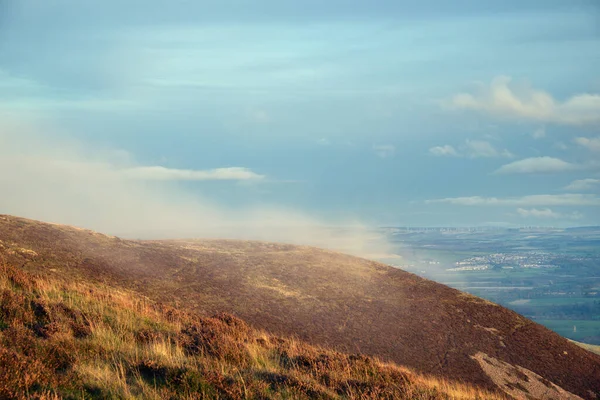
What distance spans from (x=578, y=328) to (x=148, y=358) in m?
158

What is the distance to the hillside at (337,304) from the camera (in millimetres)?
15352

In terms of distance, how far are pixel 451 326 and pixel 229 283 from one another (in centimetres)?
830

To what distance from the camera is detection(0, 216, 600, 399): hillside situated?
50.4 ft

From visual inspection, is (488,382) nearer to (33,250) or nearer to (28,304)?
(28,304)

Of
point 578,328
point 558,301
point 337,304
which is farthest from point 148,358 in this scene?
point 558,301

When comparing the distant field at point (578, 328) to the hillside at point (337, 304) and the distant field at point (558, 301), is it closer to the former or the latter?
the distant field at point (558, 301)

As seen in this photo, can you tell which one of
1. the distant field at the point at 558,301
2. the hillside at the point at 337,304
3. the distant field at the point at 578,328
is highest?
the hillside at the point at 337,304

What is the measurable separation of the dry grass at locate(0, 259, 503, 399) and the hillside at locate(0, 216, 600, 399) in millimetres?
→ 2124

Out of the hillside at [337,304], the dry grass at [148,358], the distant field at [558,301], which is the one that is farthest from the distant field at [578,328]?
the dry grass at [148,358]

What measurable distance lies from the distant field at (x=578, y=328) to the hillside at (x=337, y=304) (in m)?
120

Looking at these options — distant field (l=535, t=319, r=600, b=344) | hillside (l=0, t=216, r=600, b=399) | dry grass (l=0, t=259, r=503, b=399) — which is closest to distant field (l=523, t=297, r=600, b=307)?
distant field (l=535, t=319, r=600, b=344)

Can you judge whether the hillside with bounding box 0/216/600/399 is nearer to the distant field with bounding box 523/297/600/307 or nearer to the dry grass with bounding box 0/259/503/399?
the dry grass with bounding box 0/259/503/399

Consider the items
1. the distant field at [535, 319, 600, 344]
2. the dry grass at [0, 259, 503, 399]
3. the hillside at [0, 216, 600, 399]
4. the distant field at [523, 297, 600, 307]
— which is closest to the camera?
the dry grass at [0, 259, 503, 399]

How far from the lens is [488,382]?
47.1 ft
